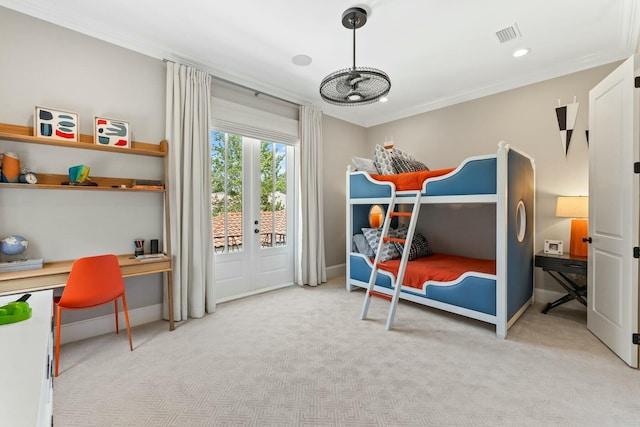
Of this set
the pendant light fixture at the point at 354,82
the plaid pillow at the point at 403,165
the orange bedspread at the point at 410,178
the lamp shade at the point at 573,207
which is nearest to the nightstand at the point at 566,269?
the lamp shade at the point at 573,207

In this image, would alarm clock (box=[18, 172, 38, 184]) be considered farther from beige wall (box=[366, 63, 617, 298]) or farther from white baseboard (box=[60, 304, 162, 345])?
beige wall (box=[366, 63, 617, 298])

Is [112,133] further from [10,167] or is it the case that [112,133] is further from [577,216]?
[577,216]

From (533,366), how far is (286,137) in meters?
3.64

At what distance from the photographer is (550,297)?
3365mm

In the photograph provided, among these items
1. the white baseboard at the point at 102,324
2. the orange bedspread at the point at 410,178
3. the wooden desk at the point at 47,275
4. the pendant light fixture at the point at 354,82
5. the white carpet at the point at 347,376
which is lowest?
the white carpet at the point at 347,376

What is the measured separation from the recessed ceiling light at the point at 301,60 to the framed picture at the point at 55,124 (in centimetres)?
214

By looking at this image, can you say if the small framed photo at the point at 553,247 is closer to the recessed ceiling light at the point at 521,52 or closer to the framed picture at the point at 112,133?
the recessed ceiling light at the point at 521,52

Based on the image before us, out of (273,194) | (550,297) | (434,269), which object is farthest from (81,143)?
(550,297)

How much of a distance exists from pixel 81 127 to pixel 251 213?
1971mm

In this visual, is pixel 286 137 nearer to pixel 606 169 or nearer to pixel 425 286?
pixel 425 286

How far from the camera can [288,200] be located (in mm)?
4293

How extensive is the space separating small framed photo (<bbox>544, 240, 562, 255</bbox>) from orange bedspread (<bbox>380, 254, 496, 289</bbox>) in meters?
0.57

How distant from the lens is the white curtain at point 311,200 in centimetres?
419

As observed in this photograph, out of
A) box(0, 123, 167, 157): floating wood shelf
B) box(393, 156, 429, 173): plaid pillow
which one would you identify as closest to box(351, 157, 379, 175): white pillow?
box(393, 156, 429, 173): plaid pillow
